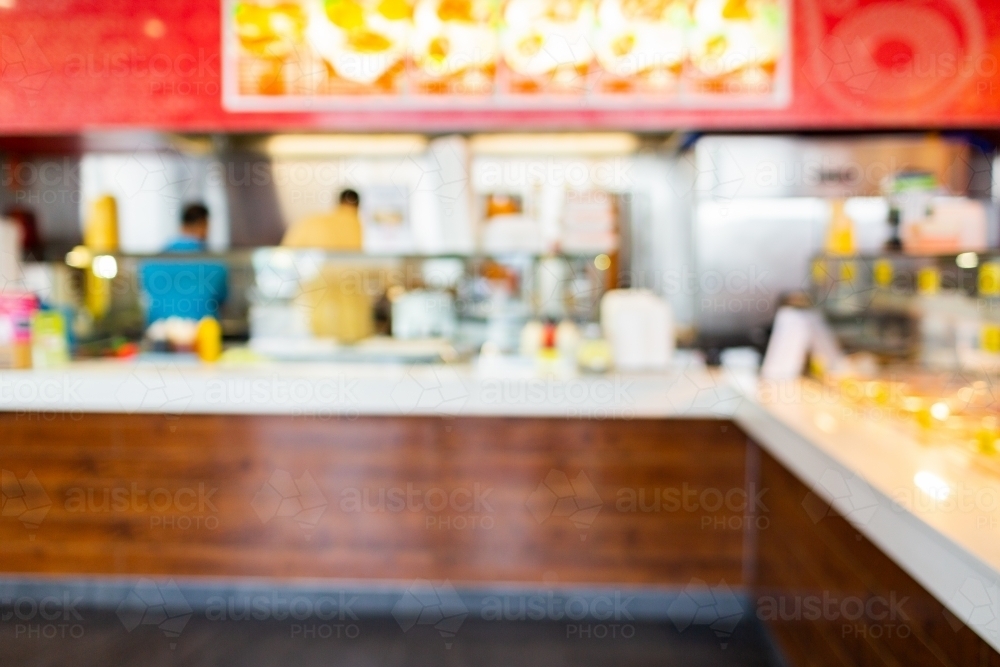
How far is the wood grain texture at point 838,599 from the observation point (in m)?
1.54

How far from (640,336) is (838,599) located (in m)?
1.37

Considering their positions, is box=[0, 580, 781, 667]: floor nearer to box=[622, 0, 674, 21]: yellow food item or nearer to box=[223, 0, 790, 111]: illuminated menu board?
box=[223, 0, 790, 111]: illuminated menu board

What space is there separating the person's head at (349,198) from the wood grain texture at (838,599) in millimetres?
2214

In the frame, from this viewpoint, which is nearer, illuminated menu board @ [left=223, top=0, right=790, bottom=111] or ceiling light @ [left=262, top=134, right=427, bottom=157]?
illuminated menu board @ [left=223, top=0, right=790, bottom=111]

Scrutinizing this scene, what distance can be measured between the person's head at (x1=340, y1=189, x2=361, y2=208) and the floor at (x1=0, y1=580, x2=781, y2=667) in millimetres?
1779

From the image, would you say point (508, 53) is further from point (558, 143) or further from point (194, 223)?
point (194, 223)

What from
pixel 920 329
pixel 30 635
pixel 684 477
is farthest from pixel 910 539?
pixel 30 635

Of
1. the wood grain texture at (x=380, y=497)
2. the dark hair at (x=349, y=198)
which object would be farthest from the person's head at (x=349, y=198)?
the wood grain texture at (x=380, y=497)

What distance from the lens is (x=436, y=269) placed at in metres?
4.00

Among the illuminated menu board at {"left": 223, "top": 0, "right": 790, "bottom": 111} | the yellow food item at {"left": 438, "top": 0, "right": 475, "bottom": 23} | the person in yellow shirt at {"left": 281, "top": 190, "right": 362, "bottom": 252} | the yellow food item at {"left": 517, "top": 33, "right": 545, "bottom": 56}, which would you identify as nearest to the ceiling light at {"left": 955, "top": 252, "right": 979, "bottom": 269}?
the illuminated menu board at {"left": 223, "top": 0, "right": 790, "bottom": 111}

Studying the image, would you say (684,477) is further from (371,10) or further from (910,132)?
(371,10)

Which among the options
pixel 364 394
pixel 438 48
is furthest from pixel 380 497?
pixel 438 48

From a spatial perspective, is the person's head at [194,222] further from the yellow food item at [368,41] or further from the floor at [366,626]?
the floor at [366,626]

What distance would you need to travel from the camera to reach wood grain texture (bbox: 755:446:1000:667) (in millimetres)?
1538
